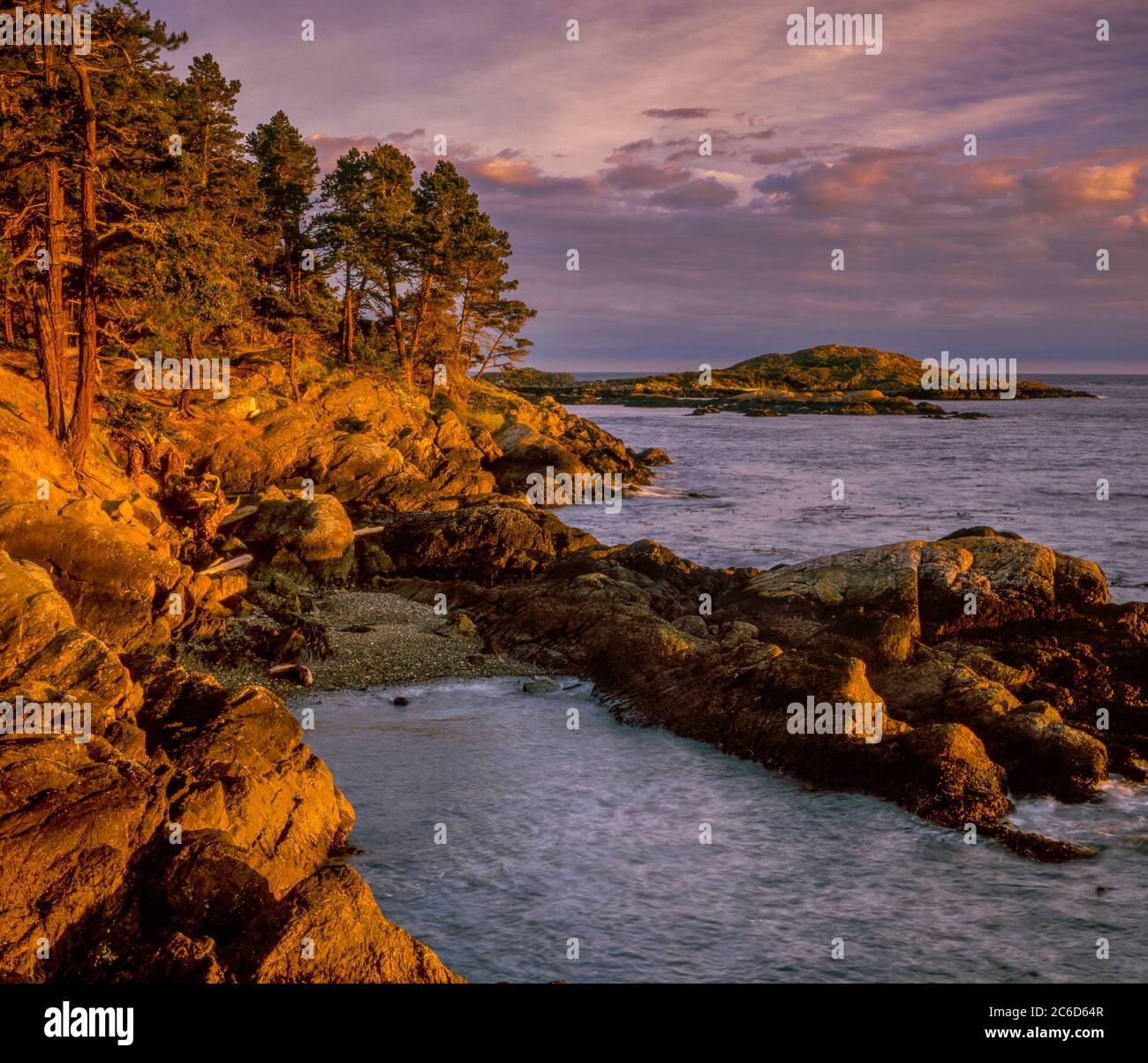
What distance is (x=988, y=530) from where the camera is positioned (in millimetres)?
24594

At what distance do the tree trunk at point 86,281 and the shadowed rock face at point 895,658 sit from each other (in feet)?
36.7

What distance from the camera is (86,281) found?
74.4 ft

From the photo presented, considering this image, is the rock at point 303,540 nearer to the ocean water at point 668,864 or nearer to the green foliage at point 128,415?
the green foliage at point 128,415

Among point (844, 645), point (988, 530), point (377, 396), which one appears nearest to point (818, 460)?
point (377, 396)

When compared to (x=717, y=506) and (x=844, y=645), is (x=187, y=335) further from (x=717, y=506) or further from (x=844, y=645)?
(x=844, y=645)

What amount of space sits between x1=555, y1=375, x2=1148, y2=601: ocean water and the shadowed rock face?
8225mm

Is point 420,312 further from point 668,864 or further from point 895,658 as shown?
point 668,864

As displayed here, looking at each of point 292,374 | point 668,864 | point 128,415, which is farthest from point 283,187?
point 668,864

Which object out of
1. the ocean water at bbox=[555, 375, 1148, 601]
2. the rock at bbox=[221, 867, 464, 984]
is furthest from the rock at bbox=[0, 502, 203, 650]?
the ocean water at bbox=[555, 375, 1148, 601]

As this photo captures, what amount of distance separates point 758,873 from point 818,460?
64.1 m

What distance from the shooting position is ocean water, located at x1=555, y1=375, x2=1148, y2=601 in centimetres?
3628

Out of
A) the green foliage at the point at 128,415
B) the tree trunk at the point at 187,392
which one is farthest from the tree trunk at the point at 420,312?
the green foliage at the point at 128,415

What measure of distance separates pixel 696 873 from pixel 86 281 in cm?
2111
